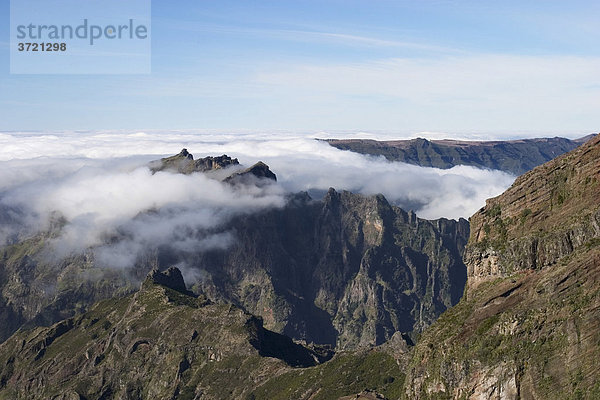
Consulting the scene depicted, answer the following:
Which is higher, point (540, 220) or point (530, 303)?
point (540, 220)

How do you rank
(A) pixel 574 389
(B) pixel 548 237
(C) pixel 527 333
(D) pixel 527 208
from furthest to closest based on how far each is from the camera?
(D) pixel 527 208
(B) pixel 548 237
(C) pixel 527 333
(A) pixel 574 389

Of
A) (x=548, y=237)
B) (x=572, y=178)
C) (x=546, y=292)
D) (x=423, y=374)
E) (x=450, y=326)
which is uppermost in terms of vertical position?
(x=572, y=178)

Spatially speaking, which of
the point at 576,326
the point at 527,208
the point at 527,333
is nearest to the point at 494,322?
the point at 527,333

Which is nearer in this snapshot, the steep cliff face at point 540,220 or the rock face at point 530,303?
the rock face at point 530,303

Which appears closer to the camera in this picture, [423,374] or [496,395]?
[496,395]

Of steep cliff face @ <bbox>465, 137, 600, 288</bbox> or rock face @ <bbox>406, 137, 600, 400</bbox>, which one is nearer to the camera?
rock face @ <bbox>406, 137, 600, 400</bbox>

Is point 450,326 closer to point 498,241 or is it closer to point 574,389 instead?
point 498,241

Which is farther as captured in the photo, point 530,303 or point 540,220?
point 540,220

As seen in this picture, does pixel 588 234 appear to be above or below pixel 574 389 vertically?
above
